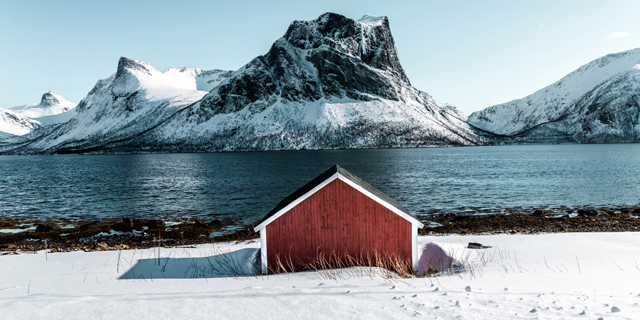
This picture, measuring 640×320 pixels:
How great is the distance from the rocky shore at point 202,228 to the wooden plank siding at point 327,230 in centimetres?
1158

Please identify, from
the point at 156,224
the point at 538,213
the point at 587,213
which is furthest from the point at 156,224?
the point at 587,213

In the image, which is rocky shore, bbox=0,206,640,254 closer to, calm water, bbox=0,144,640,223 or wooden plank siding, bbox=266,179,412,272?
calm water, bbox=0,144,640,223

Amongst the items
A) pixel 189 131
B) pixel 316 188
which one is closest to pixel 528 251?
pixel 316 188

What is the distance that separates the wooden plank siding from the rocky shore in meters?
11.6

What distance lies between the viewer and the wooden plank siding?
13867 millimetres

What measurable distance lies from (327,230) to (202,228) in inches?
688

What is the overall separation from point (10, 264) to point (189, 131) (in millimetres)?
195368

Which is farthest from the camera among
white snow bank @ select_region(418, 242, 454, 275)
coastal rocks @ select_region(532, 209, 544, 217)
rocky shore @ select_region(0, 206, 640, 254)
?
coastal rocks @ select_region(532, 209, 544, 217)

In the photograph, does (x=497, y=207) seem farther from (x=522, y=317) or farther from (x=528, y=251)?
(x=522, y=317)

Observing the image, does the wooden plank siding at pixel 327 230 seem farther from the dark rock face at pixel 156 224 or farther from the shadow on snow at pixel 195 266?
the dark rock face at pixel 156 224

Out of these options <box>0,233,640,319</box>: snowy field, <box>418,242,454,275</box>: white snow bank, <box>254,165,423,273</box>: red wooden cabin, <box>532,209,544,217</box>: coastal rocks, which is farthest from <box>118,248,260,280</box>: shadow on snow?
<box>532,209,544,217</box>: coastal rocks

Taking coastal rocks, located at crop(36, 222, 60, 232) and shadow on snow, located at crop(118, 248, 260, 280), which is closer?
shadow on snow, located at crop(118, 248, 260, 280)

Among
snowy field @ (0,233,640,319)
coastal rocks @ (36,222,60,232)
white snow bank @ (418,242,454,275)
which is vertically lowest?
coastal rocks @ (36,222,60,232)

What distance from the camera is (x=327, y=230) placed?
1392cm
